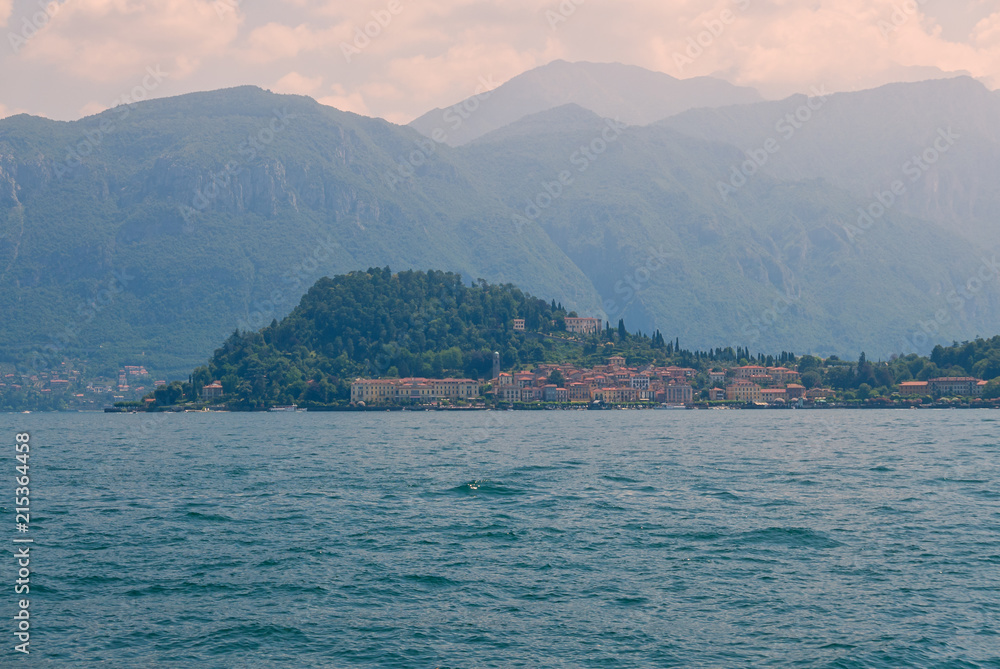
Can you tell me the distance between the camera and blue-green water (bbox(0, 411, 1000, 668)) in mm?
27781

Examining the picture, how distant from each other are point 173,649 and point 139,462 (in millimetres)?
59073

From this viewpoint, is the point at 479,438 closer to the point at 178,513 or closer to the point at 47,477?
the point at 47,477

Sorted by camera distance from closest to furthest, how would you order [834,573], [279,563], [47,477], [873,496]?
[834,573]
[279,563]
[873,496]
[47,477]

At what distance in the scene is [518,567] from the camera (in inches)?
1459

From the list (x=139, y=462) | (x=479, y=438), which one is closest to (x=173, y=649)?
(x=139, y=462)

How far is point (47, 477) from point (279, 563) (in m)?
39.2

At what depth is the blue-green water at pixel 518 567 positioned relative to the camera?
27781mm

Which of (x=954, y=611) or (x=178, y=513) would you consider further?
(x=178, y=513)

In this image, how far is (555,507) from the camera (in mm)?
51375

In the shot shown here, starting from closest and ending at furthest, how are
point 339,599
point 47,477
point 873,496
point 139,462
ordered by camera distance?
point 339,599 → point 873,496 → point 47,477 → point 139,462

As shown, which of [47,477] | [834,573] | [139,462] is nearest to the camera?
[834,573]

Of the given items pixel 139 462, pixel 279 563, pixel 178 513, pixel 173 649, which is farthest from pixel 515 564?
pixel 139 462

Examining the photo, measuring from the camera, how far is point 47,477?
69.7 metres

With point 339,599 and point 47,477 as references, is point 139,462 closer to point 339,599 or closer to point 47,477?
point 47,477
